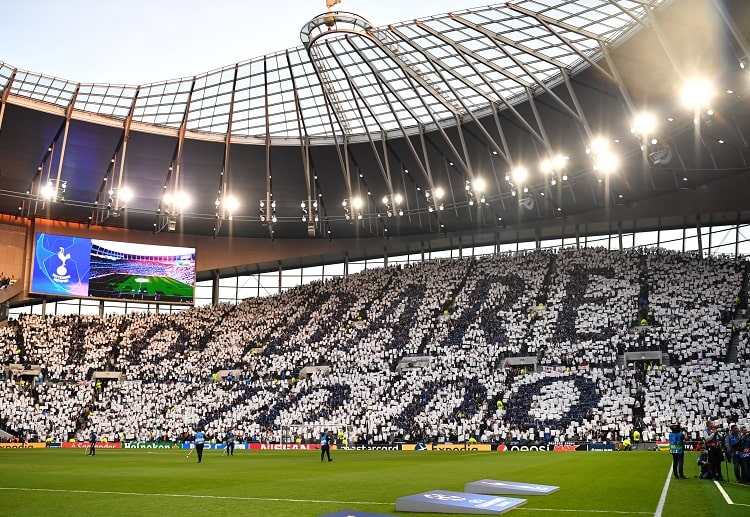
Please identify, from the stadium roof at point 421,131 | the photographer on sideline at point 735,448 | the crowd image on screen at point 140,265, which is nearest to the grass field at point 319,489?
the photographer on sideline at point 735,448

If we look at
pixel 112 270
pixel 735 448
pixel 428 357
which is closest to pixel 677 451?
pixel 735 448

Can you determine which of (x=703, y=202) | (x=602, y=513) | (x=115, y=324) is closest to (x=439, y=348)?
(x=703, y=202)

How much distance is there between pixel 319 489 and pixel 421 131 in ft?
140

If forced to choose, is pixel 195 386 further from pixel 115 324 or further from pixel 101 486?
pixel 101 486

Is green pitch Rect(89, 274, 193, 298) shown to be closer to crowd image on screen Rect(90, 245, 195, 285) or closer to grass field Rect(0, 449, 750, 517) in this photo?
crowd image on screen Rect(90, 245, 195, 285)

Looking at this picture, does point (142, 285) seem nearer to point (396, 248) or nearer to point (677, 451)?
point (396, 248)

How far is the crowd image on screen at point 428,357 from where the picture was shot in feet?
150

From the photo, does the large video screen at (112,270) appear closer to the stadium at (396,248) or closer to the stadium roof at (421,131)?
the stadium at (396,248)

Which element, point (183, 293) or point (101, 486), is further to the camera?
point (183, 293)

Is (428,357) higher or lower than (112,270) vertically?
lower

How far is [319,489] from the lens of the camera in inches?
725

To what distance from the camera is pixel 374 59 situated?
48562mm

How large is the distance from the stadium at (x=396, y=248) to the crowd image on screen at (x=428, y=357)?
241 mm

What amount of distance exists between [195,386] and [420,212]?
2437 cm
